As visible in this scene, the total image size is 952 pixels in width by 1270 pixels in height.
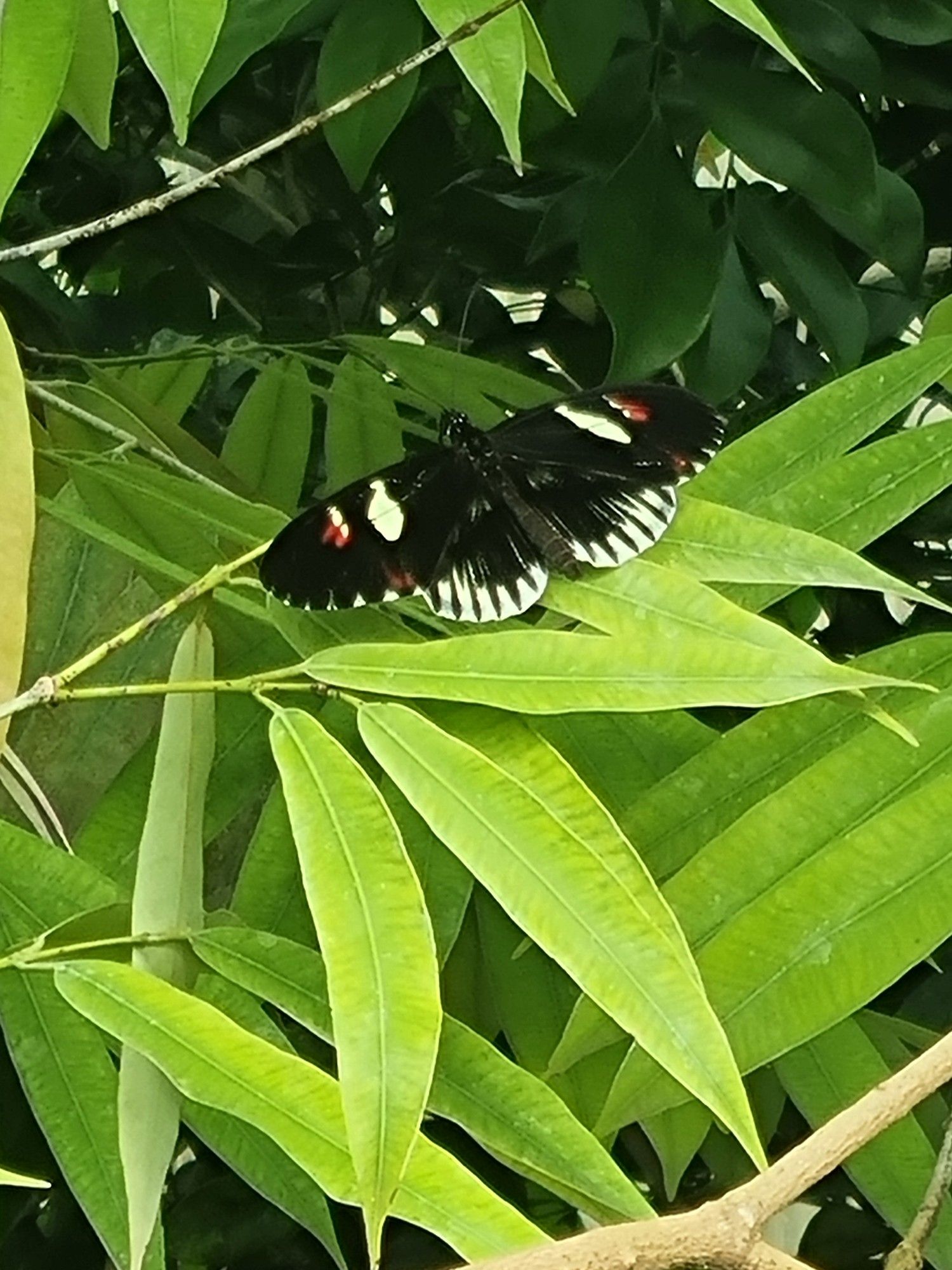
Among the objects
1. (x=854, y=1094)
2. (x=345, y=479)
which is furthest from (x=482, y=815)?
(x=345, y=479)

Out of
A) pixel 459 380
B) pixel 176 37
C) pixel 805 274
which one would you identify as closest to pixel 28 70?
pixel 176 37

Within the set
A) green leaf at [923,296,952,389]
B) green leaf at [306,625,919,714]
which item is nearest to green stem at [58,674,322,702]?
green leaf at [306,625,919,714]

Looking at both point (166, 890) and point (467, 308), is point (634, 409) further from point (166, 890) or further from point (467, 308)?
point (467, 308)

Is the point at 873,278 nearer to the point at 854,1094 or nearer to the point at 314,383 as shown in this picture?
the point at 314,383

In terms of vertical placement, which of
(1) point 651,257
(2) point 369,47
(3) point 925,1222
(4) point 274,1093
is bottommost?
(3) point 925,1222

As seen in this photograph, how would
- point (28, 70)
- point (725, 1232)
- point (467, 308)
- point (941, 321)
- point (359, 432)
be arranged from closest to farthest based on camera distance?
point (725, 1232) → point (28, 70) → point (941, 321) → point (359, 432) → point (467, 308)

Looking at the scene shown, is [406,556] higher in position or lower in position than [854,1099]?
higher

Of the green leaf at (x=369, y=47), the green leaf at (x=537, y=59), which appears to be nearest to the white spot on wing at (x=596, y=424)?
the green leaf at (x=537, y=59)
